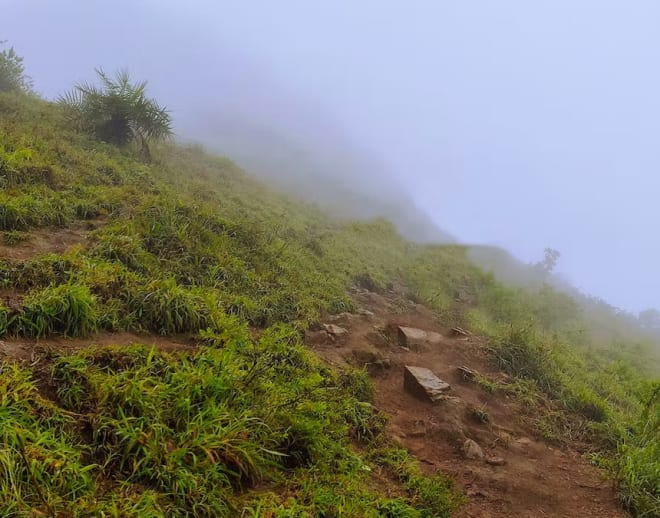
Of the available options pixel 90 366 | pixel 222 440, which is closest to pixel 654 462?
pixel 222 440

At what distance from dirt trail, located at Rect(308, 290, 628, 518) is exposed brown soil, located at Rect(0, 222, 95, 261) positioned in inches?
155

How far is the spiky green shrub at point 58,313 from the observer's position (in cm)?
391

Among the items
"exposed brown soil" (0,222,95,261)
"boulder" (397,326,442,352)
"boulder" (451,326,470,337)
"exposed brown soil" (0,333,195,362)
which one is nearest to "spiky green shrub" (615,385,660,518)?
"boulder" (397,326,442,352)

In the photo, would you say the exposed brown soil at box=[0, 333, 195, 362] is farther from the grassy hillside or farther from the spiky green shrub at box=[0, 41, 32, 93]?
the spiky green shrub at box=[0, 41, 32, 93]

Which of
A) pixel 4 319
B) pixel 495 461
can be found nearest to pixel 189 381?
pixel 4 319

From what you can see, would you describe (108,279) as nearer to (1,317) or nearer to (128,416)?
(1,317)

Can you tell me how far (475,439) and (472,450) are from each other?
0.46 m

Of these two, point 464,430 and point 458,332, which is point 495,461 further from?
point 458,332

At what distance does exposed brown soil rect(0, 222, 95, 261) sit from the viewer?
17.1ft

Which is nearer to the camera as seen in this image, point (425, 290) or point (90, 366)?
point (90, 366)

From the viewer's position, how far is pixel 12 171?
23.0 feet

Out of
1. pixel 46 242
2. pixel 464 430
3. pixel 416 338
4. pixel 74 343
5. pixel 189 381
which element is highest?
pixel 416 338

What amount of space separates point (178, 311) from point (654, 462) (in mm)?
5714

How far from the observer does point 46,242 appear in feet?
19.2
